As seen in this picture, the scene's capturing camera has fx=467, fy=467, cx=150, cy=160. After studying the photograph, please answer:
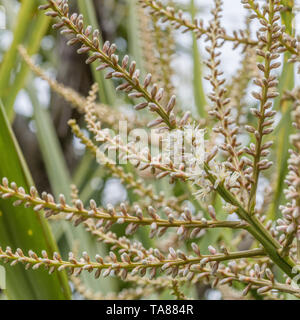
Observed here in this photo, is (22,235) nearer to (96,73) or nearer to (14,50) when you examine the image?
(96,73)

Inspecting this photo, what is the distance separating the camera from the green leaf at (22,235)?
0.49 meters

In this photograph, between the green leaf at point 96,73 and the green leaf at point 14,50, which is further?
the green leaf at point 14,50

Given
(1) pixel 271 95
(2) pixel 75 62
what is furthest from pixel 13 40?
(2) pixel 75 62

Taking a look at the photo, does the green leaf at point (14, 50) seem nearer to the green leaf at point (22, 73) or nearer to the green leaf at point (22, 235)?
the green leaf at point (22, 73)

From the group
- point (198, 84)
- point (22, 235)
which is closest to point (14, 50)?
point (198, 84)

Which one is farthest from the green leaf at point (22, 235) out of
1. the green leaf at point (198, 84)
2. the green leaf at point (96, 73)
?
the green leaf at point (198, 84)

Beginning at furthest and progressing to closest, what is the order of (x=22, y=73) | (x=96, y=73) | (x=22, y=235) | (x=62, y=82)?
(x=62, y=82)
(x=22, y=73)
(x=96, y=73)
(x=22, y=235)

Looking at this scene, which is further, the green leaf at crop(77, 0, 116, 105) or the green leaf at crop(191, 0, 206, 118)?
the green leaf at crop(191, 0, 206, 118)

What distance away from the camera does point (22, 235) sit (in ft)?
1.63

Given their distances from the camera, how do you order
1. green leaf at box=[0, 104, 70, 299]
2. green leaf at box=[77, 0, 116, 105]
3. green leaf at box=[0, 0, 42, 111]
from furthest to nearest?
green leaf at box=[0, 0, 42, 111], green leaf at box=[77, 0, 116, 105], green leaf at box=[0, 104, 70, 299]

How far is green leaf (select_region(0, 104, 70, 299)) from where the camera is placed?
1.62 ft

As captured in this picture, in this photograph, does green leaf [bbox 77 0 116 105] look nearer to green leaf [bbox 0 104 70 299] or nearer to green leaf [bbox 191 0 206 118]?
green leaf [bbox 191 0 206 118]

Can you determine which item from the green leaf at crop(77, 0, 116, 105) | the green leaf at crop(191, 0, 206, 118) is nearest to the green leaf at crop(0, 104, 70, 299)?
the green leaf at crop(77, 0, 116, 105)

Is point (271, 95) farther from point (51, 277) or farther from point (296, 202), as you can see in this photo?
point (51, 277)
